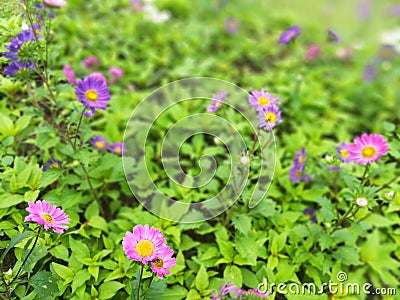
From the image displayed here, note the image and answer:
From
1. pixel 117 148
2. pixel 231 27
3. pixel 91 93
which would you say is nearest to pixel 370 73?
pixel 231 27

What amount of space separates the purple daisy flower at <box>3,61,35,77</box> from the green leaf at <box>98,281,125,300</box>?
1.03 metres

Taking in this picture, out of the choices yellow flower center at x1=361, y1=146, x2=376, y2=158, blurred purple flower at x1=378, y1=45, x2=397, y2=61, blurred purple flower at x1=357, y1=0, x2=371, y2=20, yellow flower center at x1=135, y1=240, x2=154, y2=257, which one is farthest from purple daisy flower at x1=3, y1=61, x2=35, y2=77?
blurred purple flower at x1=357, y1=0, x2=371, y2=20

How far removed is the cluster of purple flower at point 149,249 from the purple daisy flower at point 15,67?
36.1 inches

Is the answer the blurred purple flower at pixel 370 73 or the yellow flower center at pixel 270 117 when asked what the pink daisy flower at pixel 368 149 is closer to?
the yellow flower center at pixel 270 117

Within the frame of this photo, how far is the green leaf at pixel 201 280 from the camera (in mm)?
1752

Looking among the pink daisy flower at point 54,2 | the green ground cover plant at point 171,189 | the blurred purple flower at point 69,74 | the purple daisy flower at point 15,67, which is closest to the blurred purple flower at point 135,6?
the green ground cover plant at point 171,189

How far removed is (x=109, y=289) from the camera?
1668mm

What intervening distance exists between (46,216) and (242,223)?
88cm

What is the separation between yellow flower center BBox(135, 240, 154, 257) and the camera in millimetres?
1388

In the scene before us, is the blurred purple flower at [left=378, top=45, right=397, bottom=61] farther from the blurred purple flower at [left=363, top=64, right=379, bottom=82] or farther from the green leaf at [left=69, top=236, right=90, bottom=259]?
the green leaf at [left=69, top=236, right=90, bottom=259]

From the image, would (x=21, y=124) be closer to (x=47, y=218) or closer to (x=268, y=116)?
(x=47, y=218)

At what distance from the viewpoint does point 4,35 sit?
5.77 ft

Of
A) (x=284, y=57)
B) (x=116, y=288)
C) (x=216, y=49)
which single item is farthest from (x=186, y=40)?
(x=116, y=288)

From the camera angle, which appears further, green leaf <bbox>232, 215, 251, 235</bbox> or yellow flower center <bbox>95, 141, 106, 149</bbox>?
yellow flower center <bbox>95, 141, 106, 149</bbox>
